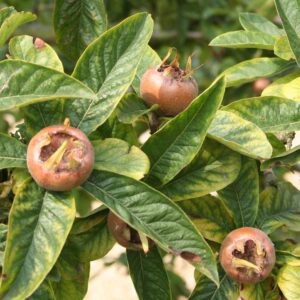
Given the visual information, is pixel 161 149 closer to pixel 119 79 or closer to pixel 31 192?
pixel 119 79

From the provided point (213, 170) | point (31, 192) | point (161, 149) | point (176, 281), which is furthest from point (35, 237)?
point (176, 281)

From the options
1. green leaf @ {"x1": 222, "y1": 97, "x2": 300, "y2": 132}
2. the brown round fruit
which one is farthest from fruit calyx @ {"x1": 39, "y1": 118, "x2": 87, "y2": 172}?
green leaf @ {"x1": 222, "y1": 97, "x2": 300, "y2": 132}

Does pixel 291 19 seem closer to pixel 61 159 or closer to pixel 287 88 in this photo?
pixel 287 88

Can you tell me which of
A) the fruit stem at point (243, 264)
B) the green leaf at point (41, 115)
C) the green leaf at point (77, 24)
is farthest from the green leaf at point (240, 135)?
the green leaf at point (77, 24)

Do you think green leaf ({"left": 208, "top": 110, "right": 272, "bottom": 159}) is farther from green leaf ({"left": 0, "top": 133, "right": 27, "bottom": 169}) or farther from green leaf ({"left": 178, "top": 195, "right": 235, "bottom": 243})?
green leaf ({"left": 0, "top": 133, "right": 27, "bottom": 169})

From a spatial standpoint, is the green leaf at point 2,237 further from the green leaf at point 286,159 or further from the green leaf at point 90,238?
the green leaf at point 286,159

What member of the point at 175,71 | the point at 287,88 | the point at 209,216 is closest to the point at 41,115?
the point at 175,71
